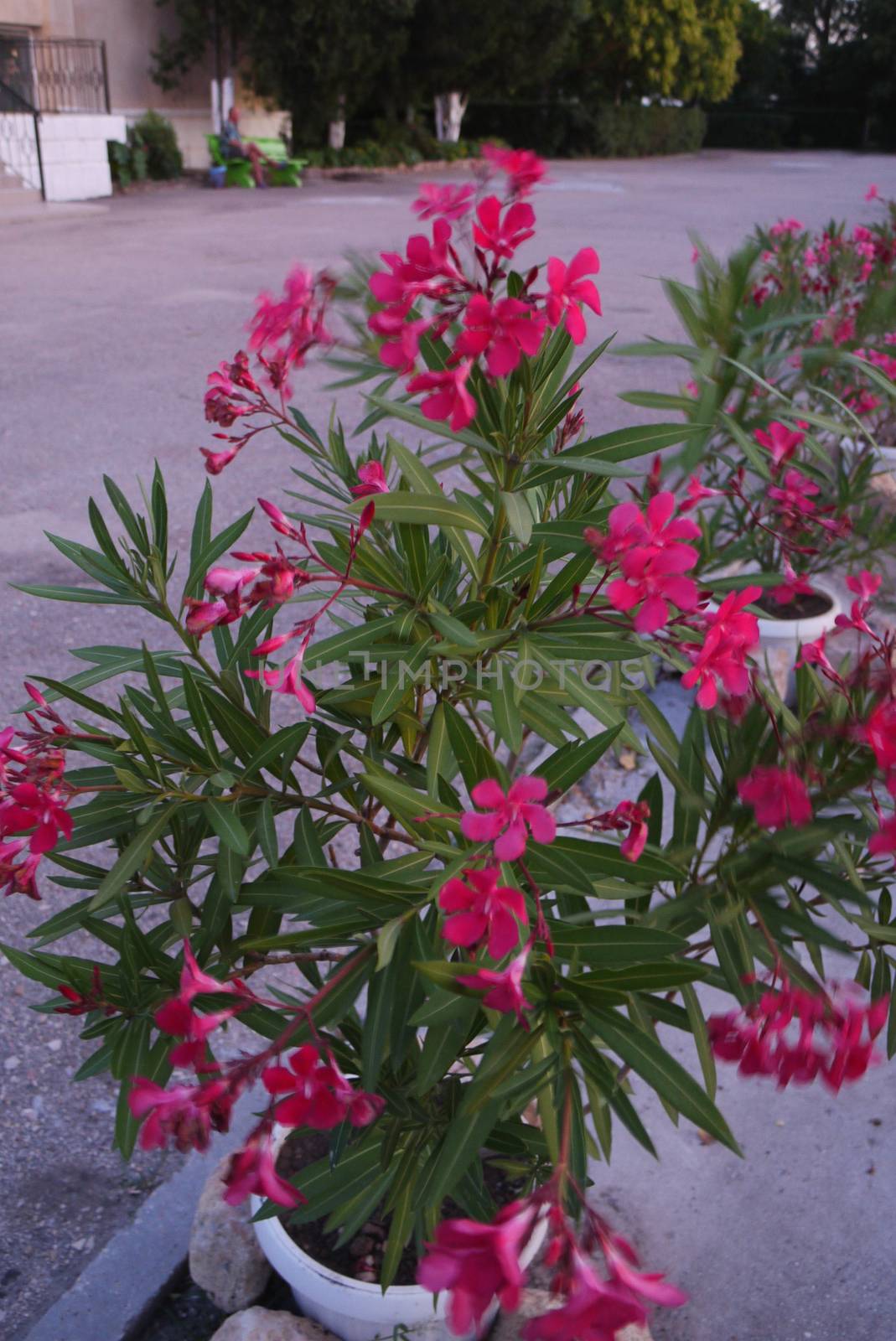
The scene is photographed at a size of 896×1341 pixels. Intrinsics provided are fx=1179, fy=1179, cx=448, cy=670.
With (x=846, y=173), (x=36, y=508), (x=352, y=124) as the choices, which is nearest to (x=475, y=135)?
(x=352, y=124)

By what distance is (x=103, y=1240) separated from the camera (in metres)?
1.79

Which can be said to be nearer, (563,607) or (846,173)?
(563,607)

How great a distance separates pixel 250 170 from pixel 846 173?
13718 mm

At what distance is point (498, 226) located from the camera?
38.4 inches

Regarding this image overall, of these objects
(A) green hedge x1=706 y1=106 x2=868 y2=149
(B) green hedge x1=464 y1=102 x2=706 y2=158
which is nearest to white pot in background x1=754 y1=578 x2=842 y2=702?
(B) green hedge x1=464 y1=102 x2=706 y2=158

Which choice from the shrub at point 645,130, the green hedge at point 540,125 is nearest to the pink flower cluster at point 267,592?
the green hedge at point 540,125

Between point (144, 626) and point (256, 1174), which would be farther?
point (144, 626)

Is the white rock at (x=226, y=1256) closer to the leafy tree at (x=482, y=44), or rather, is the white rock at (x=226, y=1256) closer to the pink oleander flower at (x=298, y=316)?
the pink oleander flower at (x=298, y=316)

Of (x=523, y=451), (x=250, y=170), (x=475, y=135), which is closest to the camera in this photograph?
(x=523, y=451)

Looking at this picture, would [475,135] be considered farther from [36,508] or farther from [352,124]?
[36,508]

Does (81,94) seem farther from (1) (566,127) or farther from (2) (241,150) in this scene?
(1) (566,127)

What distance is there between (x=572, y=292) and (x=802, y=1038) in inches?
25.4

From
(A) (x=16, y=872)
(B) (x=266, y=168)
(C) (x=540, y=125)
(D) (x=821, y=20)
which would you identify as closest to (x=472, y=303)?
(A) (x=16, y=872)

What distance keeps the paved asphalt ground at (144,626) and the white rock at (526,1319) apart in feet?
0.80
